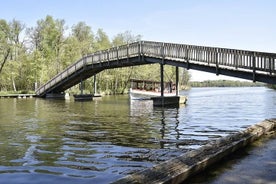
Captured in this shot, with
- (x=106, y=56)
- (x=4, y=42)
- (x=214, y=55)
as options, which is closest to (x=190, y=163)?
(x=214, y=55)

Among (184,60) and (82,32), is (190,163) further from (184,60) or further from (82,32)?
(82,32)

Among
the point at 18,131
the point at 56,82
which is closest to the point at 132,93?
the point at 56,82

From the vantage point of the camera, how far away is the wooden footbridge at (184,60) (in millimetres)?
22375

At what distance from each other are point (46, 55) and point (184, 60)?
2090 inches

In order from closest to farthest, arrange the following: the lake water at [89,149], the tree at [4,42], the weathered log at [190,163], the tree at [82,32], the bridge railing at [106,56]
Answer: the weathered log at [190,163] → the lake water at [89,149] → the bridge railing at [106,56] → the tree at [4,42] → the tree at [82,32]

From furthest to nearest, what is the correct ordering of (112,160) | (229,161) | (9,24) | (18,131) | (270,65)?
(9,24), (270,65), (18,131), (112,160), (229,161)

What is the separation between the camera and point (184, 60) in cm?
2964

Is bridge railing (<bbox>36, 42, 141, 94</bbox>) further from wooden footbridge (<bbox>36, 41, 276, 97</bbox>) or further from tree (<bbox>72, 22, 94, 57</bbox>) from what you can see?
tree (<bbox>72, 22, 94, 57</bbox>)

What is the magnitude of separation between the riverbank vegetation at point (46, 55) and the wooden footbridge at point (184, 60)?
24.8 metres

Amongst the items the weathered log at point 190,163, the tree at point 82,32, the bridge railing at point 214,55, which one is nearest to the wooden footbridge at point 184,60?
the bridge railing at point 214,55

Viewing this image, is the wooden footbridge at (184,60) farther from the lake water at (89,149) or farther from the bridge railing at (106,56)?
the lake water at (89,149)

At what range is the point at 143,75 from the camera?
272 feet

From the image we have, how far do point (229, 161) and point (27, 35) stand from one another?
249 ft

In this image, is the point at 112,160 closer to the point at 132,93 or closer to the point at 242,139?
the point at 242,139
